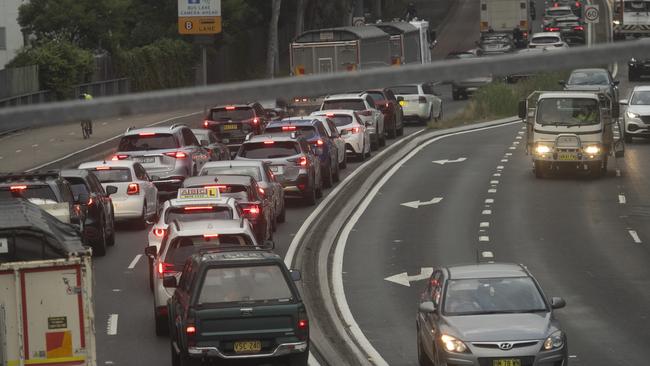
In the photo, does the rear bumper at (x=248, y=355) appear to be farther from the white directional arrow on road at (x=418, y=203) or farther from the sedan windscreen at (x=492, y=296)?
the white directional arrow on road at (x=418, y=203)

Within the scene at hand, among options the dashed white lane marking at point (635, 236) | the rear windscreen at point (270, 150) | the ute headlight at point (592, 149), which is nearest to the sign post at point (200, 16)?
the ute headlight at point (592, 149)

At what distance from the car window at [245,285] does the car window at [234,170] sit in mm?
12476

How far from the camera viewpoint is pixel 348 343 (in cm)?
1945

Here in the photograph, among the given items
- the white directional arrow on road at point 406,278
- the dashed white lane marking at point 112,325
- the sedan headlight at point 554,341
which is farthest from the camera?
the white directional arrow on road at point 406,278

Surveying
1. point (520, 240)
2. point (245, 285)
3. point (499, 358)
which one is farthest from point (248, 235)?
point (520, 240)

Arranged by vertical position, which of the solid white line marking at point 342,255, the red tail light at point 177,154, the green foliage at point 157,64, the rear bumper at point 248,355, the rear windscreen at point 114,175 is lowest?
the solid white line marking at point 342,255

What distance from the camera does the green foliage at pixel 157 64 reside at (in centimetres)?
7144

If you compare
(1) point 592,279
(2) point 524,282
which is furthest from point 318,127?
(2) point 524,282

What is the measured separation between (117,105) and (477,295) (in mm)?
11473

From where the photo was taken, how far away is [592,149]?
38031 millimetres

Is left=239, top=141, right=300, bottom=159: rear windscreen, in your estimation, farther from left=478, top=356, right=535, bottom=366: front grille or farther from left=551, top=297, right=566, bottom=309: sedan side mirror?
left=478, top=356, right=535, bottom=366: front grille

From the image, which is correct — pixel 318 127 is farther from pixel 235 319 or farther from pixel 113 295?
pixel 235 319

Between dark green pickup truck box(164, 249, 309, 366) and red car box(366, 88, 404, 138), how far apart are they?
31.9m

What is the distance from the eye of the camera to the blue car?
35.7m
